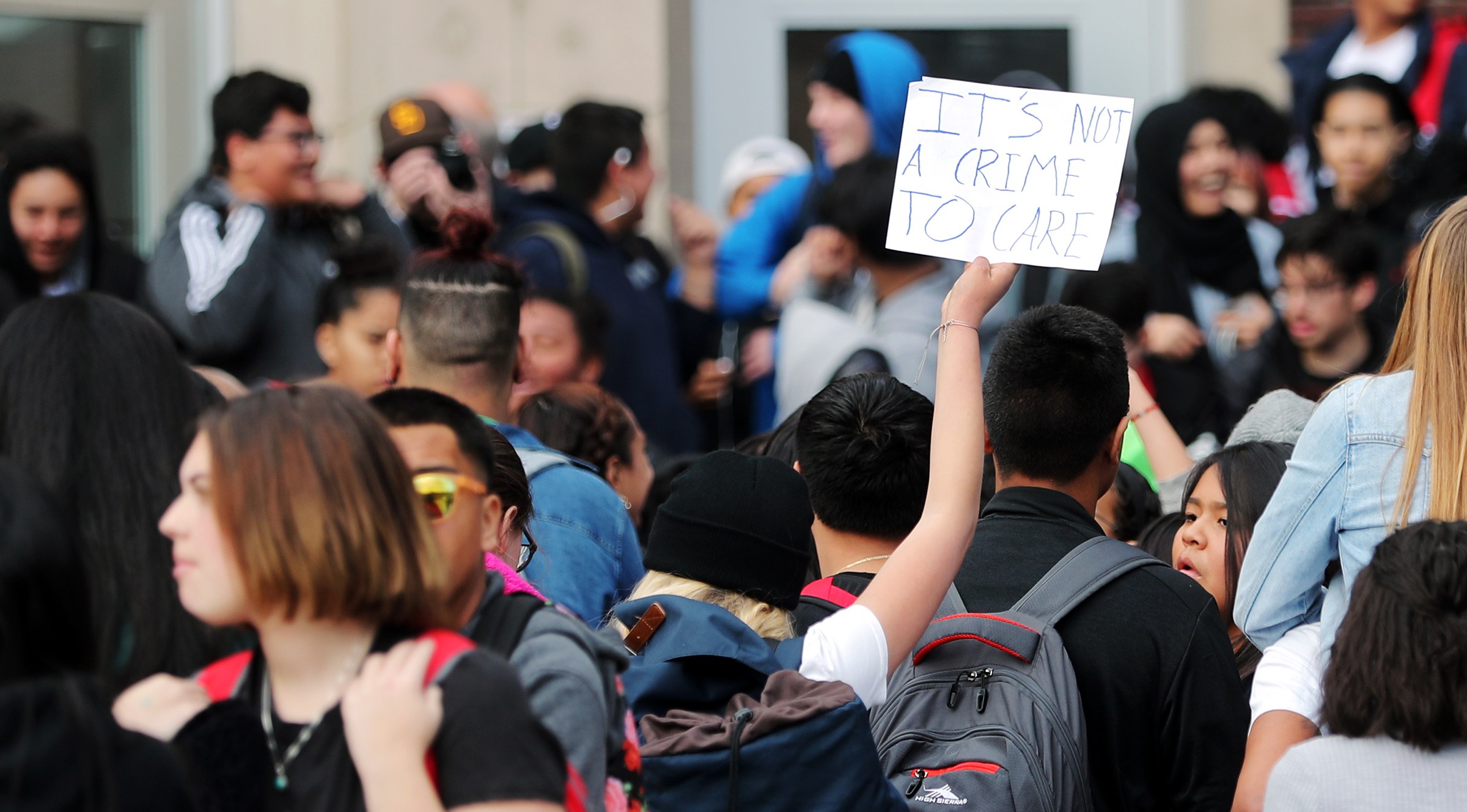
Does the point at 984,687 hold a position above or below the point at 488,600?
below

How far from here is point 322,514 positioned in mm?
1836

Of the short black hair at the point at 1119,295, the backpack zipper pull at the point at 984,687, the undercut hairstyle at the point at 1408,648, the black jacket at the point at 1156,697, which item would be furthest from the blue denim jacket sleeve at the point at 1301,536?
the short black hair at the point at 1119,295

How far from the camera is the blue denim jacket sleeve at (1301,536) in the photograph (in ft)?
8.96

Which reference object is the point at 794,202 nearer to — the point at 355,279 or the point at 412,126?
the point at 412,126

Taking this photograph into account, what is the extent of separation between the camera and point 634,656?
2602 millimetres

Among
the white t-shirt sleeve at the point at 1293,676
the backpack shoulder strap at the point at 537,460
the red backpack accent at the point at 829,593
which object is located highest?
the backpack shoulder strap at the point at 537,460

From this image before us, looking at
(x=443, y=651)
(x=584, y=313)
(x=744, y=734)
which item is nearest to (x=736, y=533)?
(x=744, y=734)

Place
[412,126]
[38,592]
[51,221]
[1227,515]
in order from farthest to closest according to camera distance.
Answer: [412,126] → [51,221] → [1227,515] → [38,592]

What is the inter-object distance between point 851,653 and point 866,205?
275cm

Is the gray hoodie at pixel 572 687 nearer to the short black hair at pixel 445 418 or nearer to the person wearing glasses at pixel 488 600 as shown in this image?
the person wearing glasses at pixel 488 600

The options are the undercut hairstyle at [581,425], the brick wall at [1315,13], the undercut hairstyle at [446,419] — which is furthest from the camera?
the brick wall at [1315,13]

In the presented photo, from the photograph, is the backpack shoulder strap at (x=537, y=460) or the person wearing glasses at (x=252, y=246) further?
the person wearing glasses at (x=252, y=246)

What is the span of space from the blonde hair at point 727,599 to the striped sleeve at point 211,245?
3016 millimetres

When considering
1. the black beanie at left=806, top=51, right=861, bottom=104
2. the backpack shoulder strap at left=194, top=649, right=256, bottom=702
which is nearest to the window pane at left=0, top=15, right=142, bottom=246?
the black beanie at left=806, top=51, right=861, bottom=104
